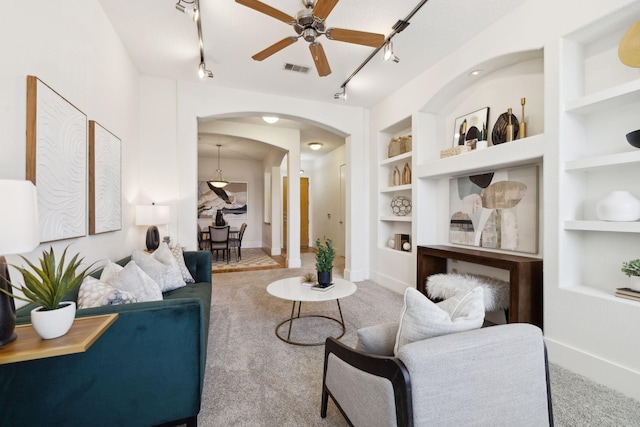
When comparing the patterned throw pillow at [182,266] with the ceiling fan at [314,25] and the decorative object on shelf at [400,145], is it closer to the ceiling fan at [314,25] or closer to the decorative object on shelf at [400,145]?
the ceiling fan at [314,25]

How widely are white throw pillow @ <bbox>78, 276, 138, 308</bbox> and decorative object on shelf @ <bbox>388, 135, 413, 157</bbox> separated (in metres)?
3.74

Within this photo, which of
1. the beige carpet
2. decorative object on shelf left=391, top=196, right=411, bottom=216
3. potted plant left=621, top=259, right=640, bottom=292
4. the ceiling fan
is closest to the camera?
potted plant left=621, top=259, right=640, bottom=292

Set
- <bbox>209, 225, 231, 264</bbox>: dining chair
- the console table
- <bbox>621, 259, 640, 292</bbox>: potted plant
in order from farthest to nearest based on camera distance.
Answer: <bbox>209, 225, 231, 264</bbox>: dining chair < the console table < <bbox>621, 259, 640, 292</bbox>: potted plant

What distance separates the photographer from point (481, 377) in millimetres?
1052

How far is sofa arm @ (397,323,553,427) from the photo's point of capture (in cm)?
98

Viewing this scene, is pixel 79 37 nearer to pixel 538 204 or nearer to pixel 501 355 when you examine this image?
pixel 501 355

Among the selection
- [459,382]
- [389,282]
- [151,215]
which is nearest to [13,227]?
[459,382]

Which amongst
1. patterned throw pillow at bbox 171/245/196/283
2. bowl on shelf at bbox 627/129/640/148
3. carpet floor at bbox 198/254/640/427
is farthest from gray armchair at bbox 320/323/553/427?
patterned throw pillow at bbox 171/245/196/283

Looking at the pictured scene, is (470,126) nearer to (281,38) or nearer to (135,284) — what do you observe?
(281,38)

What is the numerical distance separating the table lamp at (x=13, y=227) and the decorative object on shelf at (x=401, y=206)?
13.4 feet

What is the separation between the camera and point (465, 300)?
4.25 ft

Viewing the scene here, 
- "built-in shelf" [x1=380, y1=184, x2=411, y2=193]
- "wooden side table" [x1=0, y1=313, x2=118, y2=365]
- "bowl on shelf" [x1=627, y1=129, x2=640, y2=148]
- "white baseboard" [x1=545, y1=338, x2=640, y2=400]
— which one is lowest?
"white baseboard" [x1=545, y1=338, x2=640, y2=400]

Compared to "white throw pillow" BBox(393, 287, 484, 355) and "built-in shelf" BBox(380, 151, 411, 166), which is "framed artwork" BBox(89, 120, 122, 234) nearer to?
"white throw pillow" BBox(393, 287, 484, 355)

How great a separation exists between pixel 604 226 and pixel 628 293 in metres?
0.45
